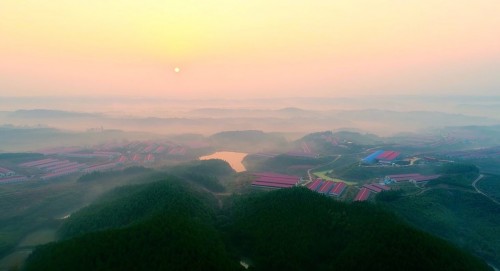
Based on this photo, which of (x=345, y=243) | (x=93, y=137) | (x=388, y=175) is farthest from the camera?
(x=93, y=137)

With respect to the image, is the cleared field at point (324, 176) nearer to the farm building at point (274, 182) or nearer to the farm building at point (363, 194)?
the farm building at point (363, 194)

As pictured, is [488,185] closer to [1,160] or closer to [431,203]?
[431,203]

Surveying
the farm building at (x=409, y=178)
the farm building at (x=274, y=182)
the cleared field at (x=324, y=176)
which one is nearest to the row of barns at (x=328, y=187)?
the farm building at (x=274, y=182)

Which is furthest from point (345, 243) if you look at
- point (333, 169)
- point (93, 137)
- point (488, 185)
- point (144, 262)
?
point (93, 137)

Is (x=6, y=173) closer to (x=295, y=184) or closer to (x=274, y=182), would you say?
(x=274, y=182)

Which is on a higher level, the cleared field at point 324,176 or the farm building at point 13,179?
the farm building at point 13,179

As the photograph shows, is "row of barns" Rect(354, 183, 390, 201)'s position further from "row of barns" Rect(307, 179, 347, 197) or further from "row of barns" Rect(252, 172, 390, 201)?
"row of barns" Rect(307, 179, 347, 197)

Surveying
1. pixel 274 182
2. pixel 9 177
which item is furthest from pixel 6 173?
pixel 274 182
